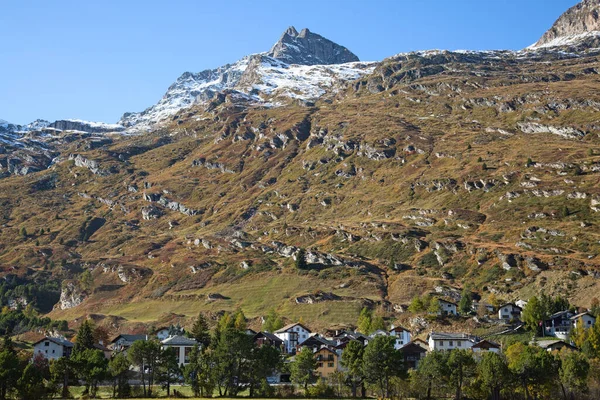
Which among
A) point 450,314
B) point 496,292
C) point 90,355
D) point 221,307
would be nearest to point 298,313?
point 221,307

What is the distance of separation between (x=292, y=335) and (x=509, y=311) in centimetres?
5438

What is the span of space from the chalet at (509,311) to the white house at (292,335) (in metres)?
47.8

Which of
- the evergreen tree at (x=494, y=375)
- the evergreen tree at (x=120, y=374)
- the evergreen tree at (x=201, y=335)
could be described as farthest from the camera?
the evergreen tree at (x=201, y=335)

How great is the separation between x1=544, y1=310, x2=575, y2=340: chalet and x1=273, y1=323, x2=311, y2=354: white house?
5335 cm

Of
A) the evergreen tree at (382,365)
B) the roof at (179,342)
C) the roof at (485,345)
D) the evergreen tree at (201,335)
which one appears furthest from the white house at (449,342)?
the roof at (179,342)

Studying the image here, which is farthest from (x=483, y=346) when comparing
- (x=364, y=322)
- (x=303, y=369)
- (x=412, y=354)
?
(x=364, y=322)

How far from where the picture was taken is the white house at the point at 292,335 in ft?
478

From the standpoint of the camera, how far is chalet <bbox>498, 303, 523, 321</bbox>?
516ft

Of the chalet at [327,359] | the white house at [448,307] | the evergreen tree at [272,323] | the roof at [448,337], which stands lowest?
the chalet at [327,359]

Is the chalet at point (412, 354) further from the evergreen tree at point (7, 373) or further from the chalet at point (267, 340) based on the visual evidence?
the evergreen tree at point (7, 373)

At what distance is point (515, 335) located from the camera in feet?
465

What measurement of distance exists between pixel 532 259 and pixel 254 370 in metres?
126

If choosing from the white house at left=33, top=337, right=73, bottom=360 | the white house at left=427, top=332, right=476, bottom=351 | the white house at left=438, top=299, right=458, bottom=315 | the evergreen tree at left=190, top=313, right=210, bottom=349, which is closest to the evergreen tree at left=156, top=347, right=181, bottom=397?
the evergreen tree at left=190, top=313, right=210, bottom=349

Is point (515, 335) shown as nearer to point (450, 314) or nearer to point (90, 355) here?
point (450, 314)
